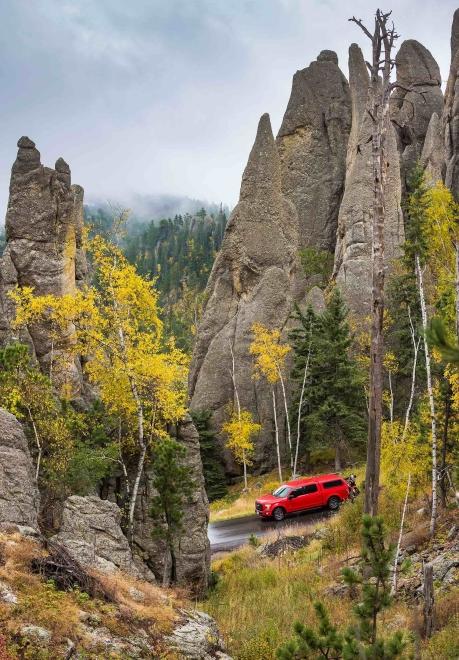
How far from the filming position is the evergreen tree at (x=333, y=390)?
123ft

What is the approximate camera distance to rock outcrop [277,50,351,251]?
6431 centimetres

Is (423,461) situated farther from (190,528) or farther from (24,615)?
(24,615)

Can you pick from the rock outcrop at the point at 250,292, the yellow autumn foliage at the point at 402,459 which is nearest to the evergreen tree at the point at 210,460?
the rock outcrop at the point at 250,292

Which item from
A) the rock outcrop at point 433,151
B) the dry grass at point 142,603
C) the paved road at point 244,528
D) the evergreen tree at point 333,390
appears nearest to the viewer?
the dry grass at point 142,603

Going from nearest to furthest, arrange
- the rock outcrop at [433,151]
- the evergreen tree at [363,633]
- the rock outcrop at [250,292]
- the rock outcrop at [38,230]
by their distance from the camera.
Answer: the evergreen tree at [363,633], the rock outcrop at [38,230], the rock outcrop at [250,292], the rock outcrop at [433,151]

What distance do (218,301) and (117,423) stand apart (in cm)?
3186

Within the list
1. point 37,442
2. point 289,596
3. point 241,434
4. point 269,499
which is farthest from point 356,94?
point 289,596

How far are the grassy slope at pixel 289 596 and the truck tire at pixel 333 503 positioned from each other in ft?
16.2

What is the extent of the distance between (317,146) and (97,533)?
193ft

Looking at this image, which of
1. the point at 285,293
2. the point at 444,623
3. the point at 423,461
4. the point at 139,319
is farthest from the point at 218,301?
the point at 444,623

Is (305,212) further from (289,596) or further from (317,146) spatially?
(289,596)

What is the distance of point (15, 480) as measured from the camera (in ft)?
46.4

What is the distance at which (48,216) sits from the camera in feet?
106

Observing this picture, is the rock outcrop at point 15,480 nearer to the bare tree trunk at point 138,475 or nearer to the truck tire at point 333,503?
the bare tree trunk at point 138,475
